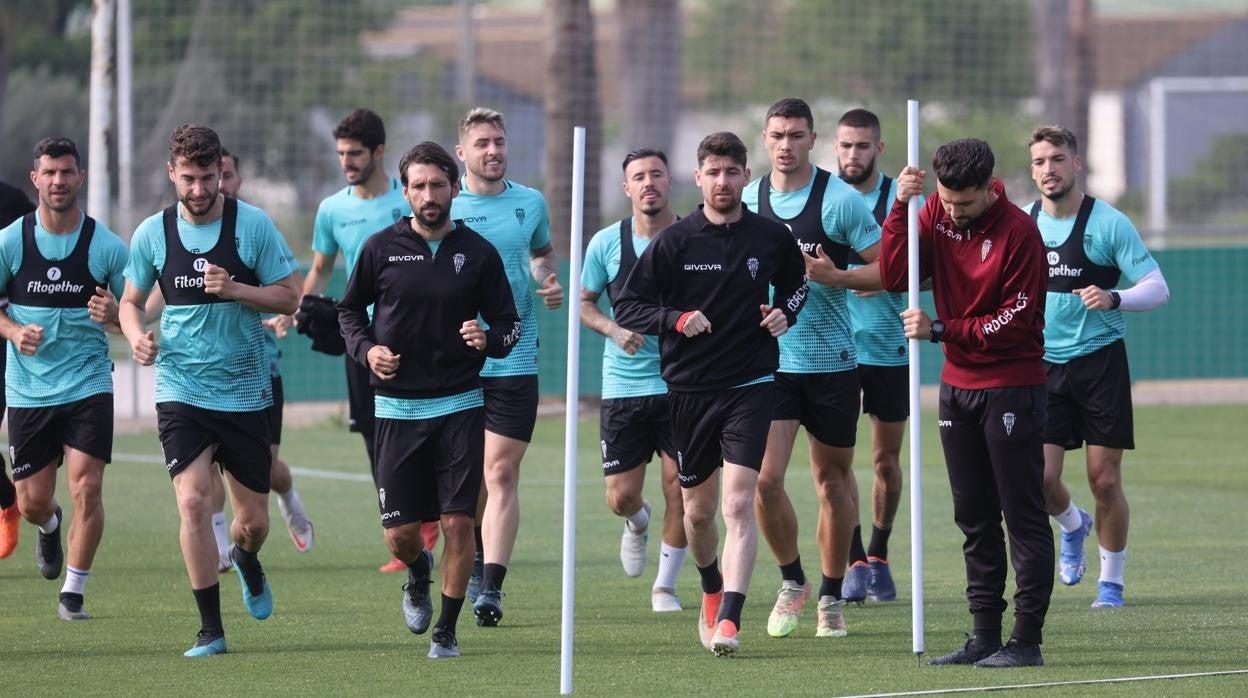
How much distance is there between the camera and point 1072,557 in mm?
10094

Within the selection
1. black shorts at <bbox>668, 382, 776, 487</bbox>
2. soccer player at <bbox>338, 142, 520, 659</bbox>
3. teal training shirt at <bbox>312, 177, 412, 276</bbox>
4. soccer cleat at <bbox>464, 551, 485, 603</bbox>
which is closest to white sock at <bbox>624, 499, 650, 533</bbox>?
soccer cleat at <bbox>464, 551, 485, 603</bbox>

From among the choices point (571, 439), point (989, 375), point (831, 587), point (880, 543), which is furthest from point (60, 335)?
point (989, 375)

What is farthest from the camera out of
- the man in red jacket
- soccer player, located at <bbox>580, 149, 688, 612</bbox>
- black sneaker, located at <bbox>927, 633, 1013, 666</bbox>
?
soccer player, located at <bbox>580, 149, 688, 612</bbox>

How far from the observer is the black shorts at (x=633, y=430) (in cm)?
966

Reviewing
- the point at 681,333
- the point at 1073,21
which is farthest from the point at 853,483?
the point at 1073,21

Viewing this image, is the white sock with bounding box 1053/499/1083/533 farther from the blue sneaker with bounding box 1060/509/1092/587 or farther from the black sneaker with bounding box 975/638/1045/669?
the black sneaker with bounding box 975/638/1045/669

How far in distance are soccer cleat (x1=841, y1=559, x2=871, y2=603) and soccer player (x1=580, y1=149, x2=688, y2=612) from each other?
88 cm

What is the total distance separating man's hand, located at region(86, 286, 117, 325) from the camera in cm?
886

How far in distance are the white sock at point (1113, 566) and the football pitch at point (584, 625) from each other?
167 millimetres

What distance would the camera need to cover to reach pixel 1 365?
36.5 feet

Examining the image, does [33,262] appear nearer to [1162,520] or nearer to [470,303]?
[470,303]

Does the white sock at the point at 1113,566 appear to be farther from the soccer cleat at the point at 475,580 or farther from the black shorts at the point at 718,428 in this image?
the soccer cleat at the point at 475,580

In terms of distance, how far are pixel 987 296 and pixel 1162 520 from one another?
5.60 m

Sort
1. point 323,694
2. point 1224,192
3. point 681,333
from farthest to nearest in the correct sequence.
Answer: point 1224,192
point 681,333
point 323,694
